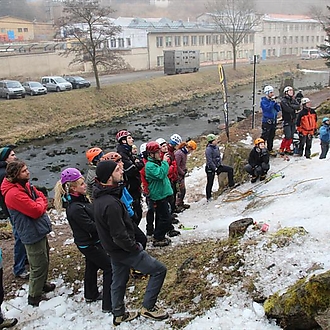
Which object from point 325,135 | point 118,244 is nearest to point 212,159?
point 325,135

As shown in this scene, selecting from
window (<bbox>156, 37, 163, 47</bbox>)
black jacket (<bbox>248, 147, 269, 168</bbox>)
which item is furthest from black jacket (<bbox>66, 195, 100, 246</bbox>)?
window (<bbox>156, 37, 163, 47</bbox>)

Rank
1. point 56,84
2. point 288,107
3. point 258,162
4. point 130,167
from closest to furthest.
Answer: point 130,167, point 258,162, point 288,107, point 56,84

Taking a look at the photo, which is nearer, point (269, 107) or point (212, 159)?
point (212, 159)

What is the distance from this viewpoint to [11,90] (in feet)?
109

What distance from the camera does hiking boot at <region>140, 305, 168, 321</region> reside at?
15.9 feet

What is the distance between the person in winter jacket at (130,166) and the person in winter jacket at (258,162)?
3.74 m

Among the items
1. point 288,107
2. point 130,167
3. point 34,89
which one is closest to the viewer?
point 130,167

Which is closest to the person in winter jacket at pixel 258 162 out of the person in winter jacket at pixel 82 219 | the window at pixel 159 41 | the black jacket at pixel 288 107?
the black jacket at pixel 288 107

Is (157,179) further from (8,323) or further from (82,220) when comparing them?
(8,323)

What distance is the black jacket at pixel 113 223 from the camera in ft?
14.6

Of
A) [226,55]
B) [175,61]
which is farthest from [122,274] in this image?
[226,55]

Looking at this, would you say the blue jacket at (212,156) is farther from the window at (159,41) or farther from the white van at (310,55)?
the white van at (310,55)

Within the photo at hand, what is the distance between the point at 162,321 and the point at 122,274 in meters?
0.76

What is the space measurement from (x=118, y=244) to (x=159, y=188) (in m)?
2.54
